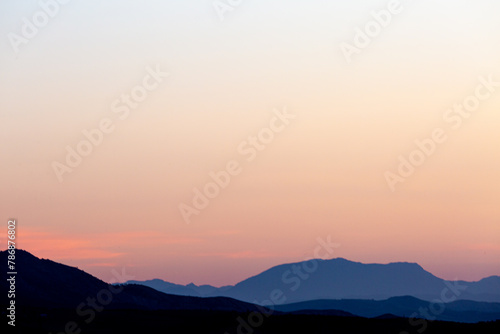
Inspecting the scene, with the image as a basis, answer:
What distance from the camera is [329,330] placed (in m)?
68.3

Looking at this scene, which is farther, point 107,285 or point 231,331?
point 107,285

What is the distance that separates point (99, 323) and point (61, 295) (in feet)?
151

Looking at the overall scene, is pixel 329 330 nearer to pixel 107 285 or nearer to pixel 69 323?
pixel 69 323

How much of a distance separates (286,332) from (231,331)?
5039 mm

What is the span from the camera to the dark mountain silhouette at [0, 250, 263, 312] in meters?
111

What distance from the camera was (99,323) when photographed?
71.8m

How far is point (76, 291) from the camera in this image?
119188 mm

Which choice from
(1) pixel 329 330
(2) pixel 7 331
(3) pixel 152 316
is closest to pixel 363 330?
(1) pixel 329 330

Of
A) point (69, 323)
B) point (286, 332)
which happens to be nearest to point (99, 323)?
point (69, 323)

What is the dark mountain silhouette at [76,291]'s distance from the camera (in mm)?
111375

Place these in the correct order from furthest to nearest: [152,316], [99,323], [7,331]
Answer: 1. [152,316]
2. [99,323]
3. [7,331]

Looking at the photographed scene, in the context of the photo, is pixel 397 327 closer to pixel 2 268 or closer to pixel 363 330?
pixel 363 330

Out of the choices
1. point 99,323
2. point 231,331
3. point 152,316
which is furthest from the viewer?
point 152,316

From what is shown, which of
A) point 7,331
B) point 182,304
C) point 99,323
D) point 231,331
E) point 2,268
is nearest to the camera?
point 7,331
